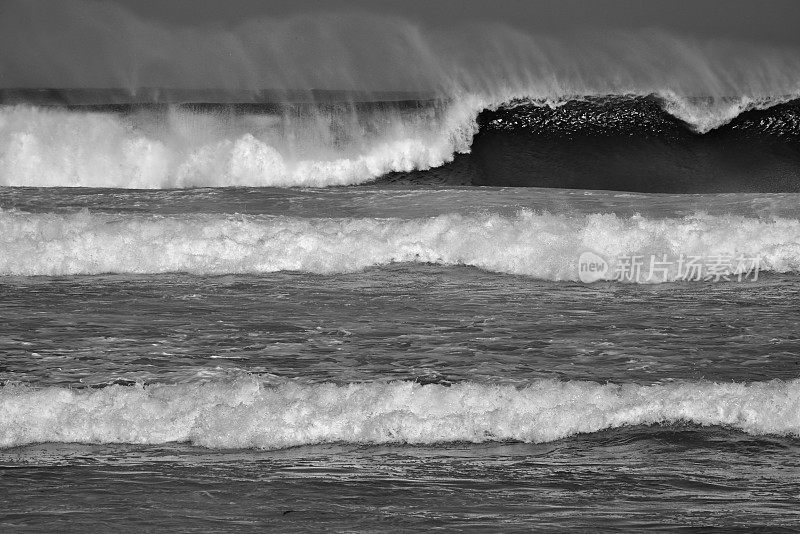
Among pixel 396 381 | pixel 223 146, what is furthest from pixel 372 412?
pixel 223 146

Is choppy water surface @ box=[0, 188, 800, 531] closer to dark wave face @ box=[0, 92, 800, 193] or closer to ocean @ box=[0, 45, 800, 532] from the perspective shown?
ocean @ box=[0, 45, 800, 532]

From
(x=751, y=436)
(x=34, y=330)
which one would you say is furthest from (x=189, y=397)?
(x=751, y=436)

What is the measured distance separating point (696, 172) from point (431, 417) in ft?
32.9

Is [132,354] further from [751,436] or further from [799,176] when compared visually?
[799,176]

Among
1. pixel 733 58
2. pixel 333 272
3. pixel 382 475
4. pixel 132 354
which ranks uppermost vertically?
pixel 733 58

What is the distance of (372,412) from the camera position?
4.13 meters

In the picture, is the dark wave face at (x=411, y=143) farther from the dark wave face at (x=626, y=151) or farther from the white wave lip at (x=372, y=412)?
the white wave lip at (x=372, y=412)

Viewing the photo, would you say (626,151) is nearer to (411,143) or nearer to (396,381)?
(411,143)

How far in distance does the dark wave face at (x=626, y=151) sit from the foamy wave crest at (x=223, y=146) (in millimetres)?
550

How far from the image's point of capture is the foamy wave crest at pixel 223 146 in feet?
43.5

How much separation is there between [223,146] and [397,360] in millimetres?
9165

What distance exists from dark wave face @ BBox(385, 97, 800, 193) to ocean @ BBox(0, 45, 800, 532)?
8.01 ft

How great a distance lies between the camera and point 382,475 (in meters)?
3.61

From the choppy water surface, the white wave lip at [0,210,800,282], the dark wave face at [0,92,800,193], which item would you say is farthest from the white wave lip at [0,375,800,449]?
the dark wave face at [0,92,800,193]
